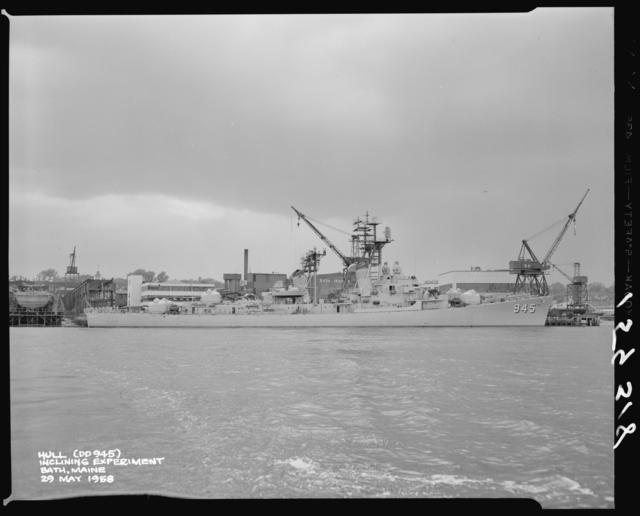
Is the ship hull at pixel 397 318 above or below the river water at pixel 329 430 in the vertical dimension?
below

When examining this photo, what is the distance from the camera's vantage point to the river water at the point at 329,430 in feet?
15.1

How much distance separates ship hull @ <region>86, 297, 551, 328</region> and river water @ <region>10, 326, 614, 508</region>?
81.7ft

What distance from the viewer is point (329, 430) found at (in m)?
6.66

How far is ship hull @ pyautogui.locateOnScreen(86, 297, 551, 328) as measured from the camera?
37906 millimetres

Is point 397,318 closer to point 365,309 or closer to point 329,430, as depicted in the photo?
point 365,309

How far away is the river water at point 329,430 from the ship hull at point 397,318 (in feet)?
81.7

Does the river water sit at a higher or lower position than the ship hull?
higher

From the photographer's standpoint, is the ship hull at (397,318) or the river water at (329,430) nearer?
the river water at (329,430)

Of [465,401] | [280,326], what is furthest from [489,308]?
[465,401]

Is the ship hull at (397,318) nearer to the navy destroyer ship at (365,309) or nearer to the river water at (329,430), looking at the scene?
the navy destroyer ship at (365,309)

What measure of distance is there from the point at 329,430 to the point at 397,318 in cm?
3219

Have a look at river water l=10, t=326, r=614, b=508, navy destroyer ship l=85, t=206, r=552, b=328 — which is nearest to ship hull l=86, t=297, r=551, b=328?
navy destroyer ship l=85, t=206, r=552, b=328

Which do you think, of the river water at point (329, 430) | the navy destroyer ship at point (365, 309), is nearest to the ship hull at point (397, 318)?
the navy destroyer ship at point (365, 309)

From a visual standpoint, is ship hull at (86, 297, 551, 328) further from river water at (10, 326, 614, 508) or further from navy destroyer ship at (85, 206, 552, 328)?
river water at (10, 326, 614, 508)
